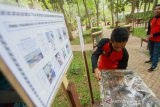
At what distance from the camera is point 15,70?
0.82m

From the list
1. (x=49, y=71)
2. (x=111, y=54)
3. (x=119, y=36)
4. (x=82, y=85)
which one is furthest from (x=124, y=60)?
(x=82, y=85)

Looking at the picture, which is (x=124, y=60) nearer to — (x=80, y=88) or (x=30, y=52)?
(x=30, y=52)

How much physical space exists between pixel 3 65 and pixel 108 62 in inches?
86.2

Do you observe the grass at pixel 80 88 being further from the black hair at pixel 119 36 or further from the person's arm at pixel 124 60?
the black hair at pixel 119 36

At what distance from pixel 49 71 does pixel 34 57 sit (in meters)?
0.22

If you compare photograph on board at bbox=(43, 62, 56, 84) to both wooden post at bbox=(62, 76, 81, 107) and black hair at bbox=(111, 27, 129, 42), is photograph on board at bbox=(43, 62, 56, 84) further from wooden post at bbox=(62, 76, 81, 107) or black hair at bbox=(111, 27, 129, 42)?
black hair at bbox=(111, 27, 129, 42)

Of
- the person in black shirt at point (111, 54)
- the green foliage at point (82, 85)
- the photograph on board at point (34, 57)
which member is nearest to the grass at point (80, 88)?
the green foliage at point (82, 85)

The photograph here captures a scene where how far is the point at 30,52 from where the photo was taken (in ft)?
3.36

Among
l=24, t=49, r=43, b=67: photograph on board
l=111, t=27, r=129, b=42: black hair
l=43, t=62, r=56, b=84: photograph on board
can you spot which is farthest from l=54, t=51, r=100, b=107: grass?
l=24, t=49, r=43, b=67: photograph on board

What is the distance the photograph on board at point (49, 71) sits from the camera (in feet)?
3.88

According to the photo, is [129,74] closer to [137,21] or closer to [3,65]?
[3,65]

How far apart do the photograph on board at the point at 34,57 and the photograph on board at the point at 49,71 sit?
91 mm

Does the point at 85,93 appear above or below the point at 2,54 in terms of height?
below

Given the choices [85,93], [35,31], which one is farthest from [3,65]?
[85,93]
